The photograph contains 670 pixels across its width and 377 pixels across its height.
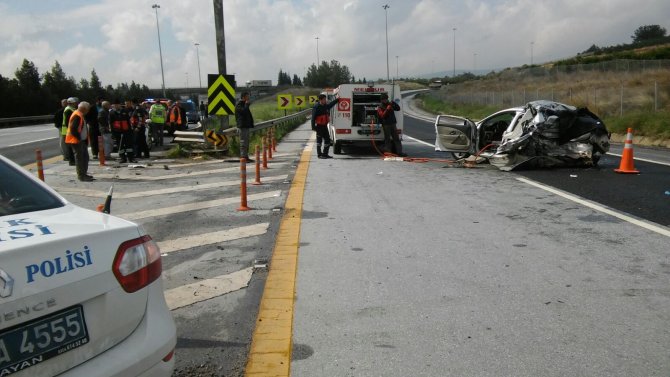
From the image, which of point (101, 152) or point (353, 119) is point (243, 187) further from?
point (353, 119)

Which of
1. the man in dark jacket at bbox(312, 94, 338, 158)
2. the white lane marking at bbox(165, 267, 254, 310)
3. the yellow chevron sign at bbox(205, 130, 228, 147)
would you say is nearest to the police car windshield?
the white lane marking at bbox(165, 267, 254, 310)

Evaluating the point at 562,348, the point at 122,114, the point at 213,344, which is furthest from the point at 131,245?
the point at 122,114

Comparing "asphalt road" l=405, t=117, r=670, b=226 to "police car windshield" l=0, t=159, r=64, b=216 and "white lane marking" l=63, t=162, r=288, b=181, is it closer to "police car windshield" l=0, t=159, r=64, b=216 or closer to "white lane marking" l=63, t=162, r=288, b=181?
"white lane marking" l=63, t=162, r=288, b=181

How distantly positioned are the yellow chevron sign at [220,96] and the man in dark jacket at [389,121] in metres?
4.16

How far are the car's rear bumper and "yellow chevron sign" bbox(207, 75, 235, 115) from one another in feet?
42.7

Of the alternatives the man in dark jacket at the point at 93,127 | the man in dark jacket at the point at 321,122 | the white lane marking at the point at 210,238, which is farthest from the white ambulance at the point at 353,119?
the white lane marking at the point at 210,238

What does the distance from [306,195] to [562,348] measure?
6.45 metres

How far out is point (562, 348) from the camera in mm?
3777

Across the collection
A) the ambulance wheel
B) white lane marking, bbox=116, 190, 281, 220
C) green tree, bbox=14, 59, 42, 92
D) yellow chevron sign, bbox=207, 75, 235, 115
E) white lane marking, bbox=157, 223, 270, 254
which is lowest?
white lane marking, bbox=157, 223, 270, 254

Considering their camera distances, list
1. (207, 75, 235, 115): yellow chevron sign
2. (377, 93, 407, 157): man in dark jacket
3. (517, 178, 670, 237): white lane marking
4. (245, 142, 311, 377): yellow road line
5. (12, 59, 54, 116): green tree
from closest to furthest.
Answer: (245, 142, 311, 377): yellow road line, (517, 178, 670, 237): white lane marking, (207, 75, 235, 115): yellow chevron sign, (377, 93, 407, 157): man in dark jacket, (12, 59, 54, 116): green tree

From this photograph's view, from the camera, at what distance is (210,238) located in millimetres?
6867

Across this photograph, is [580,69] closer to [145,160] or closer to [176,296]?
[145,160]

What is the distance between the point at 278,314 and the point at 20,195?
6.75 feet

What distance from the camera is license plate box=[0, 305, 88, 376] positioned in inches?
88.1
